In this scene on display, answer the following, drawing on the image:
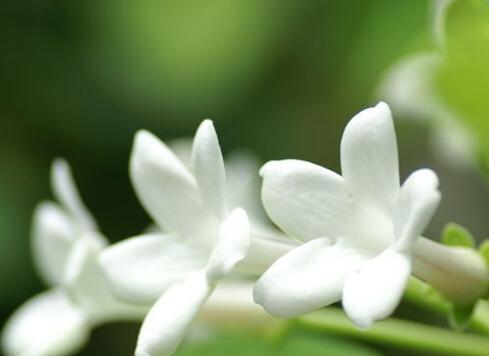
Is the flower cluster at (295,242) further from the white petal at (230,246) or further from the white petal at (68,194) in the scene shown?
the white petal at (68,194)

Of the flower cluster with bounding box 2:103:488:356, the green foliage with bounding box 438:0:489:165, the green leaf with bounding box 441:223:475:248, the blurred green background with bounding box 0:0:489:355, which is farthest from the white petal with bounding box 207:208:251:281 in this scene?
the blurred green background with bounding box 0:0:489:355

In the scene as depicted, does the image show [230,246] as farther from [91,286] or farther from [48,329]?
[48,329]

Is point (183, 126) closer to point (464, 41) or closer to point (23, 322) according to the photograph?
point (23, 322)

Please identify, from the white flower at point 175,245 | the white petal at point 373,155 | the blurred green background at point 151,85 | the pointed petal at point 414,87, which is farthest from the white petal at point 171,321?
the blurred green background at point 151,85

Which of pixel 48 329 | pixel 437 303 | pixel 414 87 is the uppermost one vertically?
pixel 414 87

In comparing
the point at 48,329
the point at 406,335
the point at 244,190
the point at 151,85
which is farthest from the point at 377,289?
the point at 151,85

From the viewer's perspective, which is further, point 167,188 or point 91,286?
point 91,286

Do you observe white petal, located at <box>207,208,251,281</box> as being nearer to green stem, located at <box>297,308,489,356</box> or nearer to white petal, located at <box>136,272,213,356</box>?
white petal, located at <box>136,272,213,356</box>
